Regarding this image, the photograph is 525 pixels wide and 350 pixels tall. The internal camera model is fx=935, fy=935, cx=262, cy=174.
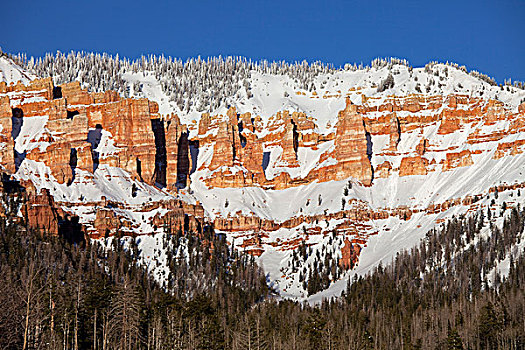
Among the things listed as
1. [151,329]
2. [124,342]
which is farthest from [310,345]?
[124,342]

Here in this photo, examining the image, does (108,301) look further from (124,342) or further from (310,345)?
(310,345)

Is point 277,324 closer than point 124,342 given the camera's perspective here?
No

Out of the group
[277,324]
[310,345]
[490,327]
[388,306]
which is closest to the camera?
[310,345]

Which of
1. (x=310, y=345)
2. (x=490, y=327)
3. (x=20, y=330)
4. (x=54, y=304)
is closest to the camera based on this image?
(x=20, y=330)

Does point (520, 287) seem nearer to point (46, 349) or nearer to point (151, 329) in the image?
point (151, 329)

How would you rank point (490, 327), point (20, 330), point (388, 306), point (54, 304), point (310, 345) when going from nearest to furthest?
point (20, 330) → point (54, 304) → point (310, 345) → point (490, 327) → point (388, 306)

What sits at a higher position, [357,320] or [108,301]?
Result: [108,301]

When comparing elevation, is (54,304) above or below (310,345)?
above

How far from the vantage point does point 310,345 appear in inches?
5433

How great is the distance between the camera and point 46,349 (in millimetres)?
95750

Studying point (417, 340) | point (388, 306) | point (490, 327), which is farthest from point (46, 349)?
point (388, 306)

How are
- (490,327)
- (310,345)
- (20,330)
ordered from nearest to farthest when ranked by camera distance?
1. (20,330)
2. (310,345)
3. (490,327)

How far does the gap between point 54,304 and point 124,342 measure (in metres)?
9.16

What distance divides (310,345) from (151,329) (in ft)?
90.8
